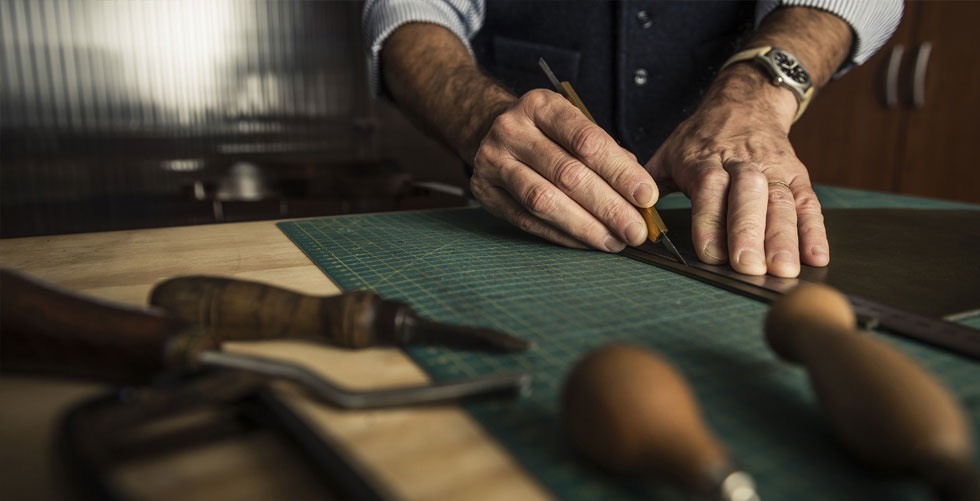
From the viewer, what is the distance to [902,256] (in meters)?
0.78

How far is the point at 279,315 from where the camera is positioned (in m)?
0.48

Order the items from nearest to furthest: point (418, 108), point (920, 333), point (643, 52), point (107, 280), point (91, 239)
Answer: point (920, 333), point (107, 280), point (91, 239), point (418, 108), point (643, 52)

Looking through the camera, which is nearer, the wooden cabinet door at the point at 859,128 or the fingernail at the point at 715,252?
the fingernail at the point at 715,252

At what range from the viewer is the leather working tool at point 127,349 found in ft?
1.26

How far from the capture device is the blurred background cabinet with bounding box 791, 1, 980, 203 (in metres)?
2.47

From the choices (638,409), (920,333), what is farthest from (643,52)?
(638,409)

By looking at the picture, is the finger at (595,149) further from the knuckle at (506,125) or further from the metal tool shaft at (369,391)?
the metal tool shaft at (369,391)

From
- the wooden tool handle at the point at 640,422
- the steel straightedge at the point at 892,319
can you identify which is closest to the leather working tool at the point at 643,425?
the wooden tool handle at the point at 640,422

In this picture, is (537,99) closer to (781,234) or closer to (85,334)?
(781,234)

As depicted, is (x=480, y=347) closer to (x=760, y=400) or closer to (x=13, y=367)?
(x=760, y=400)

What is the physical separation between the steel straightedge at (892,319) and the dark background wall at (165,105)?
1.51 meters

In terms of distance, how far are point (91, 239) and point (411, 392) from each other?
0.72m

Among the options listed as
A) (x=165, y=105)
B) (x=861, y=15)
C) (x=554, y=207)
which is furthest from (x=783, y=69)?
(x=165, y=105)

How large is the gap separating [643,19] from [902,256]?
2.81 feet
